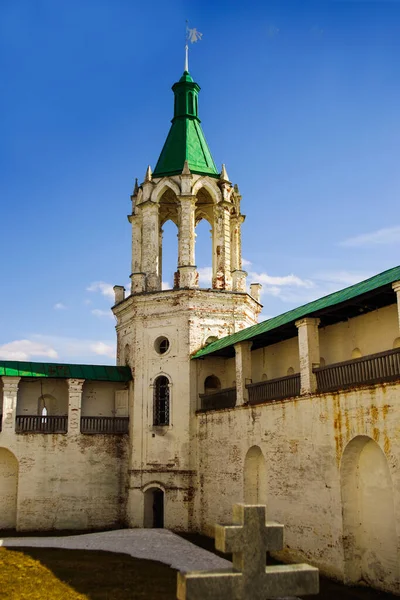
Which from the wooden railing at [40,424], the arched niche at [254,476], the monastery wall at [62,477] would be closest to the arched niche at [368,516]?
the arched niche at [254,476]

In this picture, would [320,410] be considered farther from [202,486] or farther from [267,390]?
[202,486]

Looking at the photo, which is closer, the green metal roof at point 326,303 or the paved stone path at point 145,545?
the green metal roof at point 326,303

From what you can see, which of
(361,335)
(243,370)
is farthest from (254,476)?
(361,335)

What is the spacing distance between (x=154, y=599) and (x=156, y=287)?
1427 cm

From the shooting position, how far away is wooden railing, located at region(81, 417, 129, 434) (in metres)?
25.0

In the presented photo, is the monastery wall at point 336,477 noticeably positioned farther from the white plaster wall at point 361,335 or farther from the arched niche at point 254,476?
the white plaster wall at point 361,335

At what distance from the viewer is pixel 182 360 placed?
2417 centimetres

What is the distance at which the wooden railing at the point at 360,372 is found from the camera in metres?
13.7

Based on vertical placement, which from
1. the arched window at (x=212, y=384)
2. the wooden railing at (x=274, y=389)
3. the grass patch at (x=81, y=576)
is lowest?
the grass patch at (x=81, y=576)

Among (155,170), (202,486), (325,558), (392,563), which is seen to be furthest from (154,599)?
(155,170)

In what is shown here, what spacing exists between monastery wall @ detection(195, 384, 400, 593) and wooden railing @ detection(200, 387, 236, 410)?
223 cm

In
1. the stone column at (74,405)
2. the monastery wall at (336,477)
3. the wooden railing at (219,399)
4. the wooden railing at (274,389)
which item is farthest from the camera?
the stone column at (74,405)

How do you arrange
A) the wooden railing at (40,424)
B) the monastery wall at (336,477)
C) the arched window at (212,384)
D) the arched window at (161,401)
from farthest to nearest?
the arched window at (212,384)
the arched window at (161,401)
the wooden railing at (40,424)
the monastery wall at (336,477)

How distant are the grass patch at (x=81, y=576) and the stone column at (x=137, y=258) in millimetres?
10969
